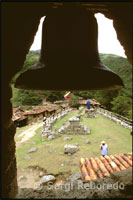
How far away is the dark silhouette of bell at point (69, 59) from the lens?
45.4 inches

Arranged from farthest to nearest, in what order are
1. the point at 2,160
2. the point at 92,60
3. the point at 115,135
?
the point at 115,135 < the point at 2,160 < the point at 92,60

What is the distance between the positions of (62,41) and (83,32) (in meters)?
0.22

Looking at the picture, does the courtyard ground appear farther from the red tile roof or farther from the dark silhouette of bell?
the dark silhouette of bell

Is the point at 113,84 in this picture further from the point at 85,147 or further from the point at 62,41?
the point at 85,147

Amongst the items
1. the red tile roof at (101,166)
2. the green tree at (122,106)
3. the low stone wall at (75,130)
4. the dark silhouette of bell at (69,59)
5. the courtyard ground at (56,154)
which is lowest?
the courtyard ground at (56,154)

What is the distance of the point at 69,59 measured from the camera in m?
1.23

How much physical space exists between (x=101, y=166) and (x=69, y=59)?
112 inches

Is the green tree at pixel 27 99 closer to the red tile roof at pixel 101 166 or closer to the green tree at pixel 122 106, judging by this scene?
the green tree at pixel 122 106

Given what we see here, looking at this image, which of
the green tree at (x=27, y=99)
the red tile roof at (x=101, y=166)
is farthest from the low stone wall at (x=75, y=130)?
the green tree at (x=27, y=99)

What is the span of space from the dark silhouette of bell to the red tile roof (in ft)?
7.49

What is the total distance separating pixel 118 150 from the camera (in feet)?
23.0

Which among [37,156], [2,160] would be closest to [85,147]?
[37,156]

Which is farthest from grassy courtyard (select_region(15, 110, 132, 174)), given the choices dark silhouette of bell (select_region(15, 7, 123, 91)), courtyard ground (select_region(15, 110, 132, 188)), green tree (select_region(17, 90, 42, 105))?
green tree (select_region(17, 90, 42, 105))

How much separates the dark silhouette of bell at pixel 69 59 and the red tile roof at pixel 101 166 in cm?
228
